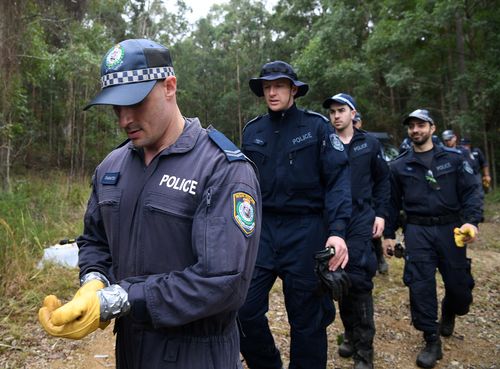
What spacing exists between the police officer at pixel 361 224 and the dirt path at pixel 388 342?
1.00ft

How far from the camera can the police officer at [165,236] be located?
1.36 metres

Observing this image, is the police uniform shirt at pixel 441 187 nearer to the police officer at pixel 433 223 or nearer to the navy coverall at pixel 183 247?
the police officer at pixel 433 223

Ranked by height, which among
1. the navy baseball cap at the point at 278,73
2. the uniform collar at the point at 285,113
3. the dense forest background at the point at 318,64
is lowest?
the uniform collar at the point at 285,113

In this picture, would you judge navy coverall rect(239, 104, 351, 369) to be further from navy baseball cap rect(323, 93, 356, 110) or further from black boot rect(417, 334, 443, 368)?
black boot rect(417, 334, 443, 368)

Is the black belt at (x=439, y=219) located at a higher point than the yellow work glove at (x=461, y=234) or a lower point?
higher

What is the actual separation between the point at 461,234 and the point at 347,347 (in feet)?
4.44

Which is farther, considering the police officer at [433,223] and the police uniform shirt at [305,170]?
the police officer at [433,223]

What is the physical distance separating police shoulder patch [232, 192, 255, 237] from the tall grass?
3813 mm

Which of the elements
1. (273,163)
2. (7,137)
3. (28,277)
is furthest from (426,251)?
(7,137)

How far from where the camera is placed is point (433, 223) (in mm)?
3855

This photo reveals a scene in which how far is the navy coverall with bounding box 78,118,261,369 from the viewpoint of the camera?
1372 millimetres

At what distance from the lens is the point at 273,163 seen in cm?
302

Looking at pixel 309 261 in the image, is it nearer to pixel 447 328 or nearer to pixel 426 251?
pixel 426 251

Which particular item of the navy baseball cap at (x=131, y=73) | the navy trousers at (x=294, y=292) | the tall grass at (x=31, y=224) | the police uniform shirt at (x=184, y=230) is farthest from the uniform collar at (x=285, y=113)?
the tall grass at (x=31, y=224)
